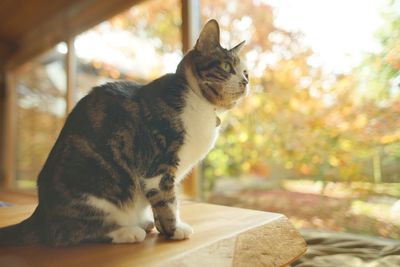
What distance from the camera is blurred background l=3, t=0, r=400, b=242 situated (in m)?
1.33

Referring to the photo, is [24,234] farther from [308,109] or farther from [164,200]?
[308,109]

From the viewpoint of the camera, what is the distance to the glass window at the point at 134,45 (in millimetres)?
2131

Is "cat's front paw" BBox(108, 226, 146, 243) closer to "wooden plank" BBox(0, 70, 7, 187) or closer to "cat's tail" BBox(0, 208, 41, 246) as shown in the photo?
"cat's tail" BBox(0, 208, 41, 246)

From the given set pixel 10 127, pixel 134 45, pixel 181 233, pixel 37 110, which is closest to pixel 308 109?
pixel 181 233

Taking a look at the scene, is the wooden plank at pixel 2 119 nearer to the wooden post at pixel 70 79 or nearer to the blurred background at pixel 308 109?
the wooden post at pixel 70 79

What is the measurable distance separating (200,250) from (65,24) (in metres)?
2.79

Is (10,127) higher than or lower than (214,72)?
higher

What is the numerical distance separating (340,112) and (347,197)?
39 cm

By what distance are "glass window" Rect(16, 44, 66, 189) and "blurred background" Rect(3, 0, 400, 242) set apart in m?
1.27

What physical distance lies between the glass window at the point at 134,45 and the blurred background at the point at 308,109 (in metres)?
0.01

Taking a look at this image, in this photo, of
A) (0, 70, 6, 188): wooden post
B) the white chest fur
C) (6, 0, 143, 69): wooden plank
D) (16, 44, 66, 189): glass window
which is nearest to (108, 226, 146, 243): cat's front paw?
the white chest fur

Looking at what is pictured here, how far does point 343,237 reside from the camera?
1371 millimetres

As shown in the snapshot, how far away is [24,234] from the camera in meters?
0.92

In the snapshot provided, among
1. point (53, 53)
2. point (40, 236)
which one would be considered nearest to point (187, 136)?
point (40, 236)
